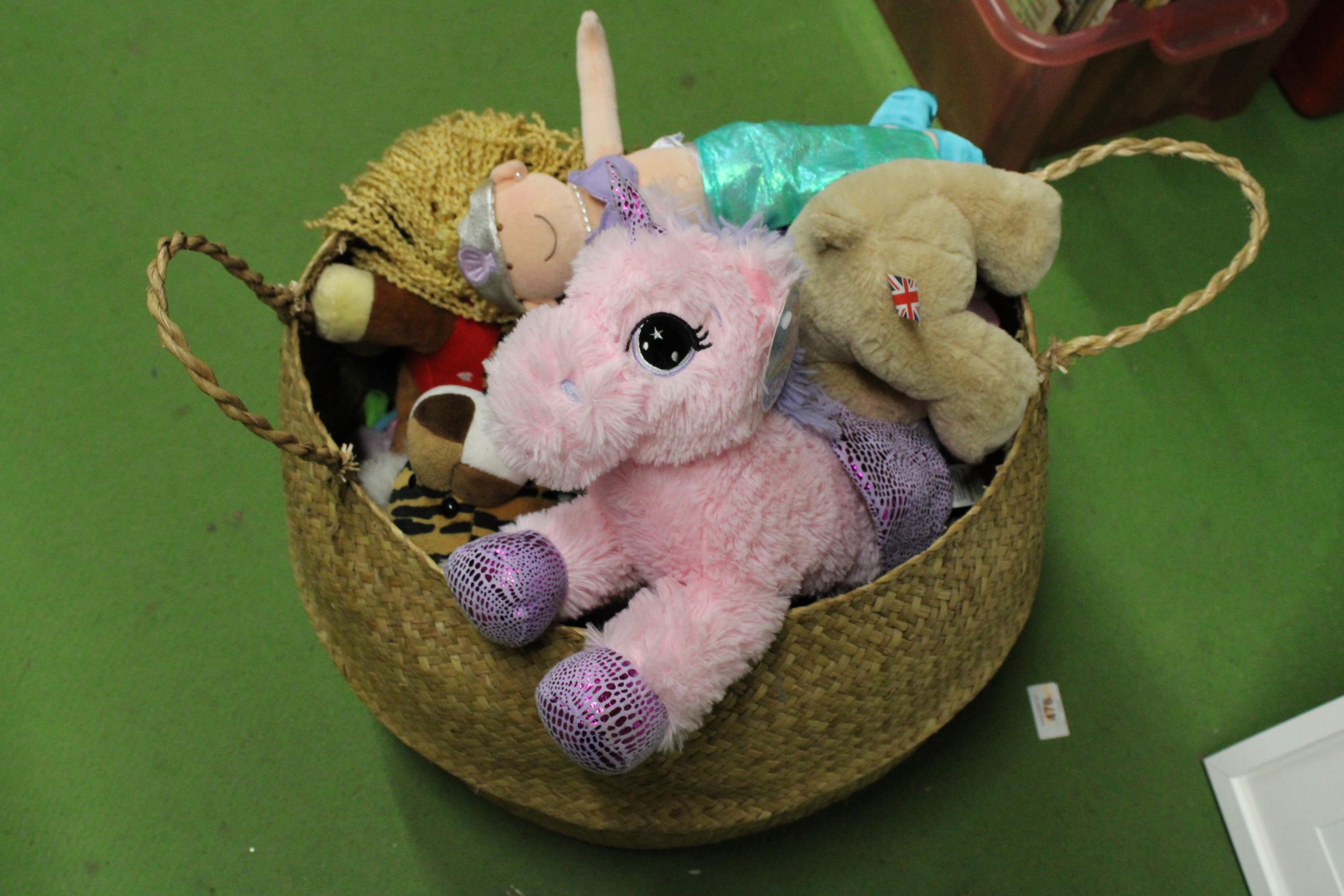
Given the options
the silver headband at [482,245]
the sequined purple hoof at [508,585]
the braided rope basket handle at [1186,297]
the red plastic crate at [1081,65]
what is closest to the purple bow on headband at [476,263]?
the silver headband at [482,245]

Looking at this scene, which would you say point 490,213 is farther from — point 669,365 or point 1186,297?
point 1186,297

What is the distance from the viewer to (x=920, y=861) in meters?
1.00

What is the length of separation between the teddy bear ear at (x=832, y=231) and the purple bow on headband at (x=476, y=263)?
11.0 inches

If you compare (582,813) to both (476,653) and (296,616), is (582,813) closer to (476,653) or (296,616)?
(476,653)

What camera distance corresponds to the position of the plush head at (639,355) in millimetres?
602

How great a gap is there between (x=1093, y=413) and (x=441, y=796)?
0.90 meters

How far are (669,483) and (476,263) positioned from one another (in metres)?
0.29

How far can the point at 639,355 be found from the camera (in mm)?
622

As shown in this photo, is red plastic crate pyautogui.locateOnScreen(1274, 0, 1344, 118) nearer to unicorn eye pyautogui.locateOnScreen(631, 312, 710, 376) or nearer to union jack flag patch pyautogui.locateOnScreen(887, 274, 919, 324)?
union jack flag patch pyautogui.locateOnScreen(887, 274, 919, 324)

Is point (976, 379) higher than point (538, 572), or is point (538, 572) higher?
point (976, 379)

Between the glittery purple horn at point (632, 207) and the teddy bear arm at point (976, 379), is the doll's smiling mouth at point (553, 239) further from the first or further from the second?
the teddy bear arm at point (976, 379)

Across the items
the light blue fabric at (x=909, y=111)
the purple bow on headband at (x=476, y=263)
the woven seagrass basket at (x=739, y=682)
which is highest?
the light blue fabric at (x=909, y=111)

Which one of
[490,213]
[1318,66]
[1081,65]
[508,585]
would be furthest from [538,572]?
[1318,66]

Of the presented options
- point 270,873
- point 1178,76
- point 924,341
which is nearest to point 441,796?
point 270,873
